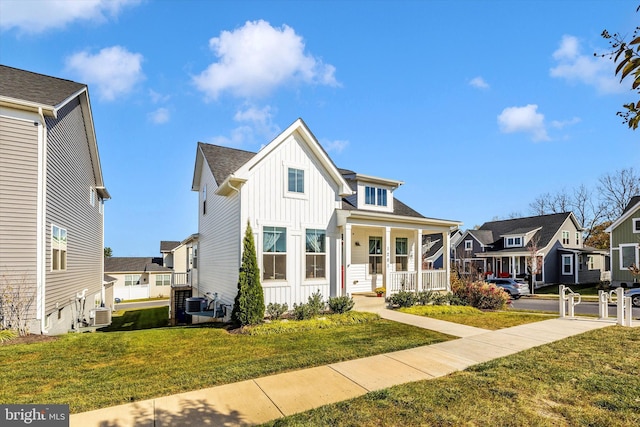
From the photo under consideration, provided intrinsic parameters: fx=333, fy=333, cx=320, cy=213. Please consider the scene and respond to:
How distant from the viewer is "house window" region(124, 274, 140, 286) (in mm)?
40672

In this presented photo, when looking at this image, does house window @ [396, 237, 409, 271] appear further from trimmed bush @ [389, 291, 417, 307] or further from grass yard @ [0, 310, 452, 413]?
grass yard @ [0, 310, 452, 413]

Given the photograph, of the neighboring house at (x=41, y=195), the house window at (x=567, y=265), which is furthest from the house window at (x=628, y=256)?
the neighboring house at (x=41, y=195)

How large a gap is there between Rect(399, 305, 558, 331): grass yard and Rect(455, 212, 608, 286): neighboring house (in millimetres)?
18012

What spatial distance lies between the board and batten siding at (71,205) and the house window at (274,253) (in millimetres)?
6134

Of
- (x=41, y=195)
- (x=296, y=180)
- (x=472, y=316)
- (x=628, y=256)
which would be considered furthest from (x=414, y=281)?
(x=628, y=256)

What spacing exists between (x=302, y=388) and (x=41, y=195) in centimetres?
892

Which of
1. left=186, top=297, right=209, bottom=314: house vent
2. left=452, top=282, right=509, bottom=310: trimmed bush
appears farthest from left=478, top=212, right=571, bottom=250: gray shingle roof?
left=186, top=297, right=209, bottom=314: house vent

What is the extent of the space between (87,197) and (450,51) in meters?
17.1

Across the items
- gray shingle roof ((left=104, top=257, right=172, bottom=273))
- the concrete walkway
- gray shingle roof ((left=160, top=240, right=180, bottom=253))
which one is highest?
gray shingle roof ((left=160, top=240, right=180, bottom=253))

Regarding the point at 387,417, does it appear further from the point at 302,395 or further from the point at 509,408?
the point at 509,408

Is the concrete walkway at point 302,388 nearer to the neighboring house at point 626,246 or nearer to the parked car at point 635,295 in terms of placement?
the parked car at point 635,295

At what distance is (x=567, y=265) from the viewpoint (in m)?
32.2

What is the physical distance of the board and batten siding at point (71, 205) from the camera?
9852 millimetres

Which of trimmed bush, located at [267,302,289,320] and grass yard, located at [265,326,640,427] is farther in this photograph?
trimmed bush, located at [267,302,289,320]
